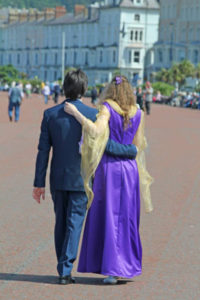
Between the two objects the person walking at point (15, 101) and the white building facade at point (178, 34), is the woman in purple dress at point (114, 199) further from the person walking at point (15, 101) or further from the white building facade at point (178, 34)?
the white building facade at point (178, 34)

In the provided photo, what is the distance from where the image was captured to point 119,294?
282 inches

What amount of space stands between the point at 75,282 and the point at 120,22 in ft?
442

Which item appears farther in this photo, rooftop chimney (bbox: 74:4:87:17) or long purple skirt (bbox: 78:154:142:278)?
rooftop chimney (bbox: 74:4:87:17)

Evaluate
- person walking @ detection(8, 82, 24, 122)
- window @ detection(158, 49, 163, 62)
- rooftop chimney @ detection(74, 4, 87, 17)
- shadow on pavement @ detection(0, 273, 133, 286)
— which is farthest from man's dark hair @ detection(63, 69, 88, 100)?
rooftop chimney @ detection(74, 4, 87, 17)

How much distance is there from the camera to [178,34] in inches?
5172

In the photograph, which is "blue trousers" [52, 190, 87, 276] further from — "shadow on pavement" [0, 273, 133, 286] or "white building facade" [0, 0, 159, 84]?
"white building facade" [0, 0, 159, 84]

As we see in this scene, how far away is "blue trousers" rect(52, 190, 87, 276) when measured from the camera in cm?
718

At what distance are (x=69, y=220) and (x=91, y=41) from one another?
145660 millimetres

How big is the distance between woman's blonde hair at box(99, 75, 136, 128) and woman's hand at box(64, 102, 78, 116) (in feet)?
0.96

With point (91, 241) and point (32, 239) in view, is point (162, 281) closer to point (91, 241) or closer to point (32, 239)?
point (91, 241)

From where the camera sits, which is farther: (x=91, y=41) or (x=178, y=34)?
(x=91, y=41)

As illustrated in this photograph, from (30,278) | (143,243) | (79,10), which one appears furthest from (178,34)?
(30,278)

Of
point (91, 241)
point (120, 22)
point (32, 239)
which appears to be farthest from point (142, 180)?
point (120, 22)

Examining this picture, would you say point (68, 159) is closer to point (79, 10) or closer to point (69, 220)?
point (69, 220)
